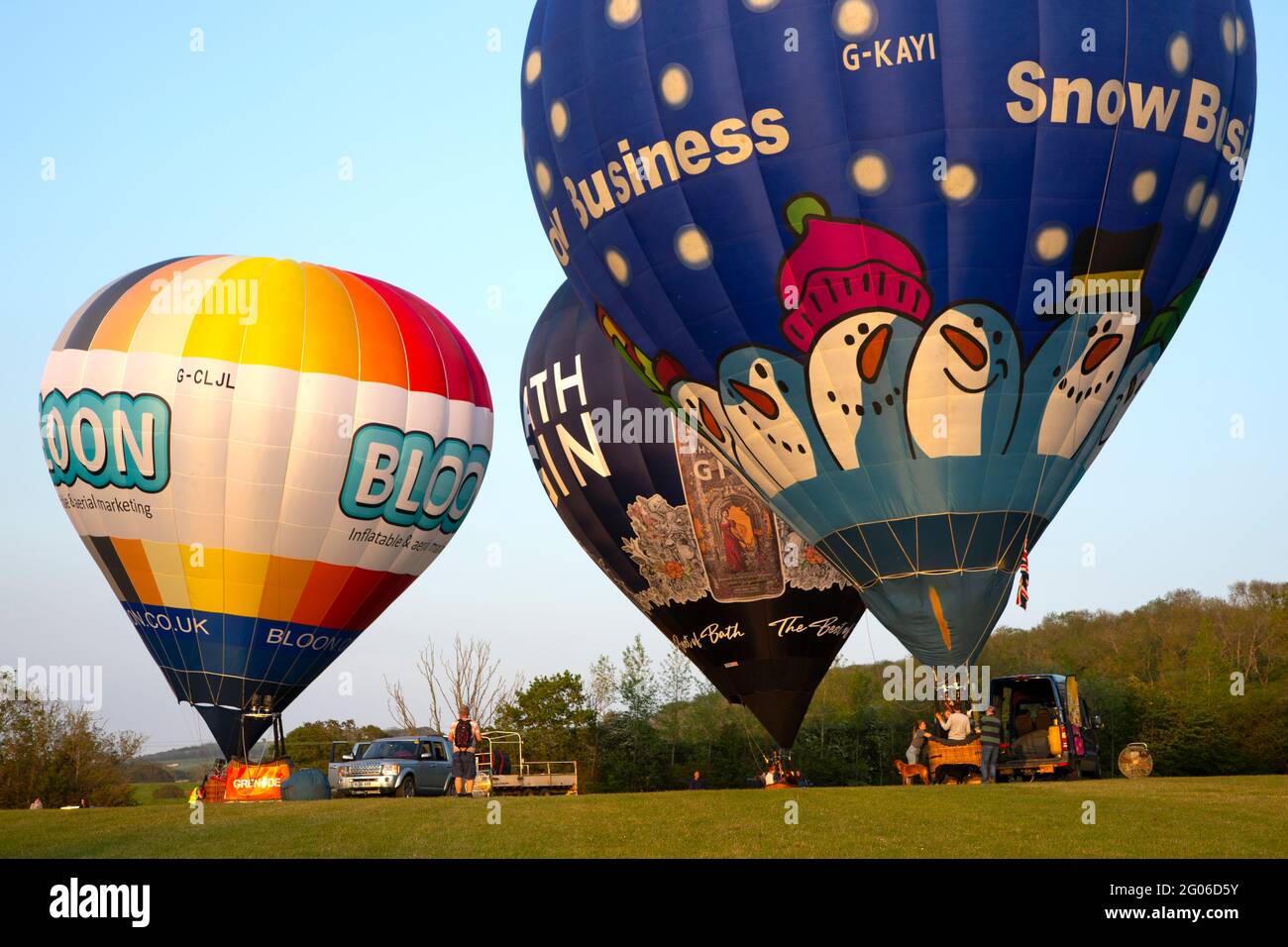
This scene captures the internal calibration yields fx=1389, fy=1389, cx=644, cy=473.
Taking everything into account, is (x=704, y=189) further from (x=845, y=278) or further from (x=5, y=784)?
(x=5, y=784)

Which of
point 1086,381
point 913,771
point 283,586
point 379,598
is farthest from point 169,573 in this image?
point 1086,381

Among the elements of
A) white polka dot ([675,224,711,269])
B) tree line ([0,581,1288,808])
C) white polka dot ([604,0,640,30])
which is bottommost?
tree line ([0,581,1288,808])

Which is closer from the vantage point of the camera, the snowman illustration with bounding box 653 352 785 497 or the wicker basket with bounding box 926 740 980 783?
the snowman illustration with bounding box 653 352 785 497

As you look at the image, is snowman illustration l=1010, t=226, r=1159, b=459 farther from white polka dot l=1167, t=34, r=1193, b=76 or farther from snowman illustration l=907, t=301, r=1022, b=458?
white polka dot l=1167, t=34, r=1193, b=76

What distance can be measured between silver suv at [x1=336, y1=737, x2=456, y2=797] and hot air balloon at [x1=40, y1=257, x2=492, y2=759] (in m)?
2.65

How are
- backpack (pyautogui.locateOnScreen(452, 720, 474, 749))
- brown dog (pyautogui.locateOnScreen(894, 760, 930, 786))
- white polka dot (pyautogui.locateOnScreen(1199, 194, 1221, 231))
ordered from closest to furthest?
white polka dot (pyautogui.locateOnScreen(1199, 194, 1221, 231)) → brown dog (pyautogui.locateOnScreen(894, 760, 930, 786)) → backpack (pyautogui.locateOnScreen(452, 720, 474, 749))

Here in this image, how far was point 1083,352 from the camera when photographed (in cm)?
1546

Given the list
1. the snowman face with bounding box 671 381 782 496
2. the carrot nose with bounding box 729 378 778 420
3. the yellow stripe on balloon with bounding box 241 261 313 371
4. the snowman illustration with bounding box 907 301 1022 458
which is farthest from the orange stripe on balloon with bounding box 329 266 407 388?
the snowman illustration with bounding box 907 301 1022 458

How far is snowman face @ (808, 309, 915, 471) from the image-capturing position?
15.2 metres

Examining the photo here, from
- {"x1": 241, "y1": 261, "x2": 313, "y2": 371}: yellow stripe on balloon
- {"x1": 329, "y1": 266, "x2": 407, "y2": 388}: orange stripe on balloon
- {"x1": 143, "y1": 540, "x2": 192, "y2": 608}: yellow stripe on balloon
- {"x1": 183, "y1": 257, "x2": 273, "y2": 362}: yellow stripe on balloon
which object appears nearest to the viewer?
{"x1": 143, "y1": 540, "x2": 192, "y2": 608}: yellow stripe on balloon

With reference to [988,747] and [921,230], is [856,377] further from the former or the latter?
[988,747]

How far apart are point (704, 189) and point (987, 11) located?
11.7ft

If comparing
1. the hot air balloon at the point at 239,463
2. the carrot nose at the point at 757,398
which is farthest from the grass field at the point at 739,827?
the hot air balloon at the point at 239,463

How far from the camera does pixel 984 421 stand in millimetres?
15336
